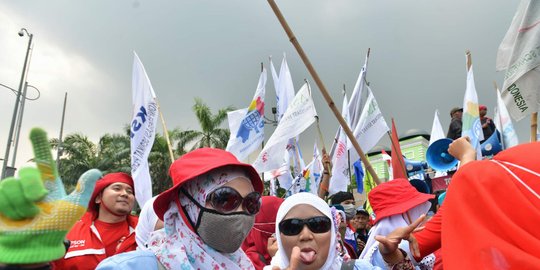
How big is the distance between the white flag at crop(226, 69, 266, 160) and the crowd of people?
3.04 m

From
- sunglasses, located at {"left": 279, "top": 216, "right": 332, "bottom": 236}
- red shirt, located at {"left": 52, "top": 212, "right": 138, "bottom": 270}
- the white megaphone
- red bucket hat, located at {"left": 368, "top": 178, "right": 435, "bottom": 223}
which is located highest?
the white megaphone

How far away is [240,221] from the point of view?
1.83m

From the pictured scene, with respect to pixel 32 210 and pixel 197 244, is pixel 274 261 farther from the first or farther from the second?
pixel 32 210

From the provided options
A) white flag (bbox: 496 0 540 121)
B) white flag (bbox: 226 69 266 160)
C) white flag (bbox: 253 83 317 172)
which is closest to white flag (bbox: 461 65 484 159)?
white flag (bbox: 496 0 540 121)

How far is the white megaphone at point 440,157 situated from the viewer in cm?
474

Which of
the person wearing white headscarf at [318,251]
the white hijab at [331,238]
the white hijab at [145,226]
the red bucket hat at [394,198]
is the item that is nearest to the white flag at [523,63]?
the red bucket hat at [394,198]

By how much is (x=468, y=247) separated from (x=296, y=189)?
19.2 feet

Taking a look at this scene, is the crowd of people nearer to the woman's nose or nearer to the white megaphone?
the woman's nose

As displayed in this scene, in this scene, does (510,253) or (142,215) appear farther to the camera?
(142,215)

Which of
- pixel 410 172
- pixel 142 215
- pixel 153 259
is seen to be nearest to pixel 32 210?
pixel 153 259

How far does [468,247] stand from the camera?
108 centimetres

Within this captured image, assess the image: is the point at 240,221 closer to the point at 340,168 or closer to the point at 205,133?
the point at 340,168

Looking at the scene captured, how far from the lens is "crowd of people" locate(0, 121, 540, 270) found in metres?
1.01

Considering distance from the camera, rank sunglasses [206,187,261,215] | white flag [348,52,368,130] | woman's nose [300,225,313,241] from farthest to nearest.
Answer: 1. white flag [348,52,368,130]
2. woman's nose [300,225,313,241]
3. sunglasses [206,187,261,215]
